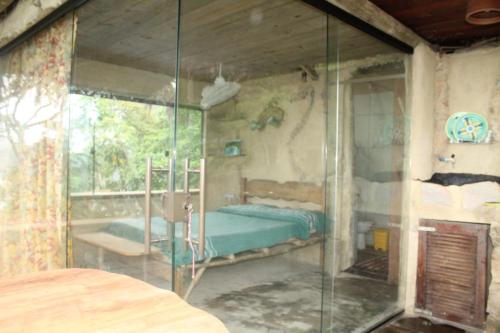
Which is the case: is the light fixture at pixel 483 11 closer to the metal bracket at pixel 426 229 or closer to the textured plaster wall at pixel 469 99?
the textured plaster wall at pixel 469 99

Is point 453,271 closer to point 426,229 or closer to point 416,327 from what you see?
point 426,229

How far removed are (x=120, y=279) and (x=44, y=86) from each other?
1.68 metres

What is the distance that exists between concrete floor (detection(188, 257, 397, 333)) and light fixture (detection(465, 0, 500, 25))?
1.74 metres

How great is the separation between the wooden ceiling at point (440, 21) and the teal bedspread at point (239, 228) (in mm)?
1406

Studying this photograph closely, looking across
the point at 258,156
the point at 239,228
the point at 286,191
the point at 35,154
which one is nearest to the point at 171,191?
the point at 239,228

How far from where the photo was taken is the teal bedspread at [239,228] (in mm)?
1680

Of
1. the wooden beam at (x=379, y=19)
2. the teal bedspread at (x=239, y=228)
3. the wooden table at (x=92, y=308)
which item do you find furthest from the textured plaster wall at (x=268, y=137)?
the wooden table at (x=92, y=308)

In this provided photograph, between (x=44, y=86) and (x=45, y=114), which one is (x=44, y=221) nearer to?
(x=45, y=114)

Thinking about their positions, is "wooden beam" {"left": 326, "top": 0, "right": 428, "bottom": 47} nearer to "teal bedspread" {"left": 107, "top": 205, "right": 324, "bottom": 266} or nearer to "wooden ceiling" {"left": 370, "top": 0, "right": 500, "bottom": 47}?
"wooden ceiling" {"left": 370, "top": 0, "right": 500, "bottom": 47}

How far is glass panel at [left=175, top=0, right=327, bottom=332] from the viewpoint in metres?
1.84

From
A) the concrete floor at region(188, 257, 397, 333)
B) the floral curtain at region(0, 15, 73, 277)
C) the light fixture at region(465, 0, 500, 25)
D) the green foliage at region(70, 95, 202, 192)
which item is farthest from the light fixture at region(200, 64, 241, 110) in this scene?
the light fixture at region(465, 0, 500, 25)

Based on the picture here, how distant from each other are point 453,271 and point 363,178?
0.95m

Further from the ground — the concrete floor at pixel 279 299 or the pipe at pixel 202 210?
the pipe at pixel 202 210

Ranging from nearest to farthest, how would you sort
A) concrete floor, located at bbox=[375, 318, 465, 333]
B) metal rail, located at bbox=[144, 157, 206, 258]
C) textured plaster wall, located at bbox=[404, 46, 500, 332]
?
metal rail, located at bbox=[144, 157, 206, 258], concrete floor, located at bbox=[375, 318, 465, 333], textured plaster wall, located at bbox=[404, 46, 500, 332]
